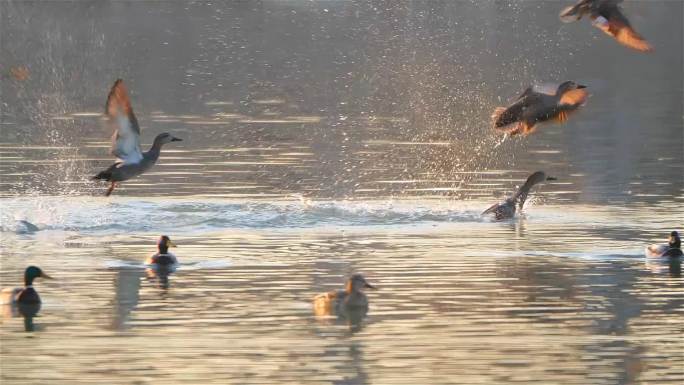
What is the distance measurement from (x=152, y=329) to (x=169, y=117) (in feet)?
81.0

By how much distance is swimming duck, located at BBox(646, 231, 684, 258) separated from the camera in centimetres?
2055

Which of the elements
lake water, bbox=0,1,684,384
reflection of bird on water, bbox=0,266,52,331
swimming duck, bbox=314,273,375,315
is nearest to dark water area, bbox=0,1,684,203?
lake water, bbox=0,1,684,384

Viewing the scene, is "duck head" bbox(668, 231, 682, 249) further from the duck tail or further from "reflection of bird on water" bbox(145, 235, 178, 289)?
the duck tail

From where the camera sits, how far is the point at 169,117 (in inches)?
1610

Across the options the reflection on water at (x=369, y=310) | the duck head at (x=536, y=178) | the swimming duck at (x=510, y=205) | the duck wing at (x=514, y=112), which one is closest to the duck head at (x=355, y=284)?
the reflection on water at (x=369, y=310)

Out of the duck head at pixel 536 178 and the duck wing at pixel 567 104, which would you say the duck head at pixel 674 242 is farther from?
the duck head at pixel 536 178

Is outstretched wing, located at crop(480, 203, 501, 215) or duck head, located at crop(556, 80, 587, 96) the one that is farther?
outstretched wing, located at crop(480, 203, 501, 215)

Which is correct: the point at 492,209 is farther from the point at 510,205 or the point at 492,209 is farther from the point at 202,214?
the point at 202,214

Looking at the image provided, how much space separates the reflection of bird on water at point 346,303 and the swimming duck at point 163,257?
285cm

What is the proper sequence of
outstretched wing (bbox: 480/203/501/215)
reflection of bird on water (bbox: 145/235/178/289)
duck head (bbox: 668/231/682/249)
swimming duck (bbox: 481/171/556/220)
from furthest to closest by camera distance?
outstretched wing (bbox: 480/203/501/215) → swimming duck (bbox: 481/171/556/220) → duck head (bbox: 668/231/682/249) → reflection of bird on water (bbox: 145/235/178/289)

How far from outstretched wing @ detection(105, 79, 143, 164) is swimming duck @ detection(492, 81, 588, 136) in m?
4.25

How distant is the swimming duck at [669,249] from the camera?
20.5 meters

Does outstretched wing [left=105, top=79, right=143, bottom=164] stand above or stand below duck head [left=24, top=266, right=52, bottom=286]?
above

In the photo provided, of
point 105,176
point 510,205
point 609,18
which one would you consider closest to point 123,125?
point 105,176
